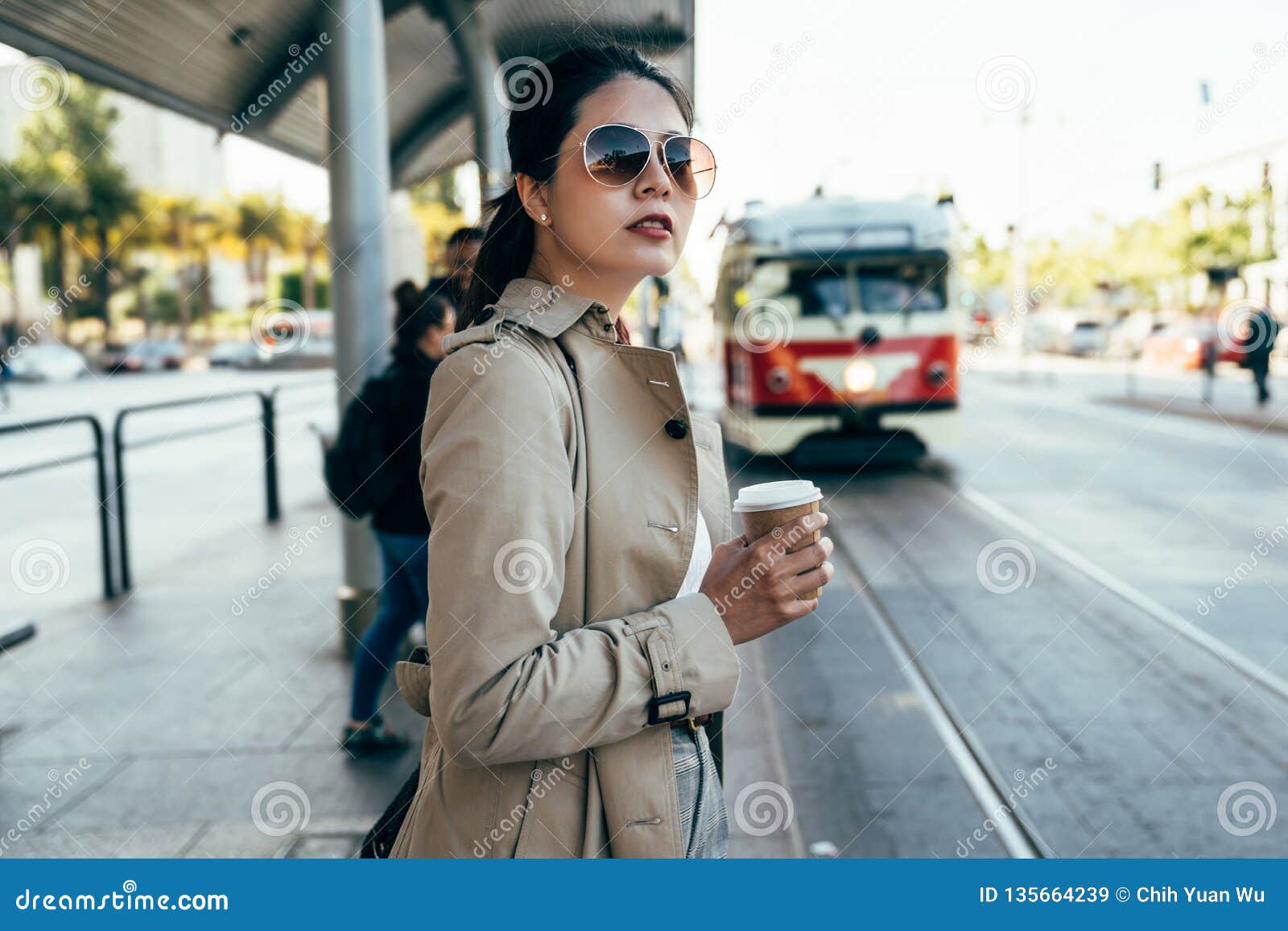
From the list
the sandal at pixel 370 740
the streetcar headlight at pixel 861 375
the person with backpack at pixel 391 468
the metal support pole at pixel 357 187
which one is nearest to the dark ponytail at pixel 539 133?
the person with backpack at pixel 391 468

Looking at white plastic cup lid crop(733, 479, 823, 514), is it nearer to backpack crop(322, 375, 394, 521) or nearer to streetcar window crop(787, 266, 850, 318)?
backpack crop(322, 375, 394, 521)

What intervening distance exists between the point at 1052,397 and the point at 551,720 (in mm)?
25827

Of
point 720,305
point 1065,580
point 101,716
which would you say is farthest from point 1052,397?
point 101,716

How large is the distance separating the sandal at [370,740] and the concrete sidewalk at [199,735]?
6 centimetres

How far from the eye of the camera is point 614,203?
1.45m

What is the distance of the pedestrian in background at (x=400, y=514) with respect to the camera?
4176mm

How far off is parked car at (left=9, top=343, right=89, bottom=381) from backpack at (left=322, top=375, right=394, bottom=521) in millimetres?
37945

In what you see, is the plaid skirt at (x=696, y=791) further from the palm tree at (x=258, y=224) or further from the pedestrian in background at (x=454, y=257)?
the palm tree at (x=258, y=224)

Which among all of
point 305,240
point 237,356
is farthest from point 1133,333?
point 305,240

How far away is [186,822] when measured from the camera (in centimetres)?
379

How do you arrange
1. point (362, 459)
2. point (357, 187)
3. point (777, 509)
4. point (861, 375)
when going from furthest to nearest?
point (861, 375) < point (357, 187) < point (362, 459) < point (777, 509)

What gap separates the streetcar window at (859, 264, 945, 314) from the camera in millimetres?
12492

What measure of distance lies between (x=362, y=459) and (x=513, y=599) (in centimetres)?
310

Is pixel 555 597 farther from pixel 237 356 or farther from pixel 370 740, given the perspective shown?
pixel 237 356
